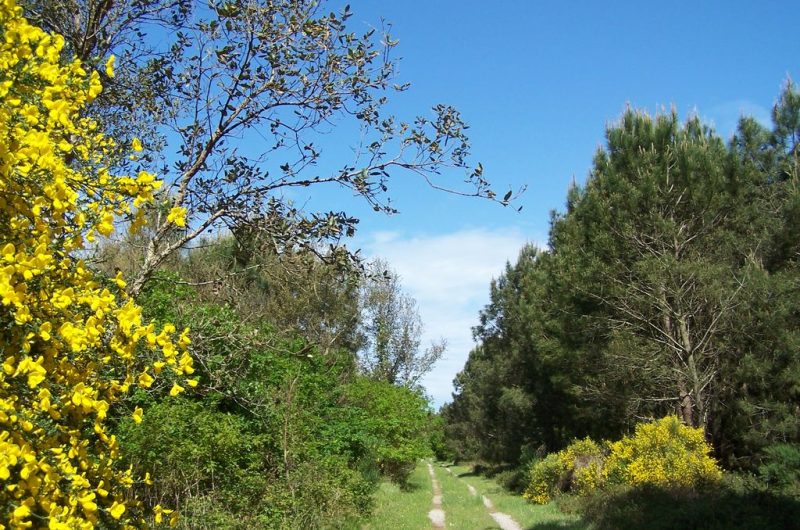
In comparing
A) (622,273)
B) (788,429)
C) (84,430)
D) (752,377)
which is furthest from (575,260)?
(84,430)

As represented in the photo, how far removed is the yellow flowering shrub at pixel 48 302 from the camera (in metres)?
2.57

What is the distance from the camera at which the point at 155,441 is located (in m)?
8.93

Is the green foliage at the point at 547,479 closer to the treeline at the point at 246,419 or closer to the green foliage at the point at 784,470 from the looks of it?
the treeline at the point at 246,419

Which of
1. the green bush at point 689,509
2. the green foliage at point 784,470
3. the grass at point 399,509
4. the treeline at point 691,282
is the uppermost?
the treeline at point 691,282

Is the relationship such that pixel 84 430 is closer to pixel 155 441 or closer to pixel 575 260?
pixel 155 441

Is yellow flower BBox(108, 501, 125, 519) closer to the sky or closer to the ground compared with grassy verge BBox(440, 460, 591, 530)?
closer to the sky

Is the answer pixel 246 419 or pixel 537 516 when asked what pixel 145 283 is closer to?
pixel 246 419

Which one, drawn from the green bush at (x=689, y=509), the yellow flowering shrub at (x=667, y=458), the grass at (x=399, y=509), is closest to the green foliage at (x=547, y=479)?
the yellow flowering shrub at (x=667, y=458)

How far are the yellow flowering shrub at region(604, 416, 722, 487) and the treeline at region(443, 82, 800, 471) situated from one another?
1686mm

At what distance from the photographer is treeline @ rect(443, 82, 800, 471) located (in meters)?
15.9

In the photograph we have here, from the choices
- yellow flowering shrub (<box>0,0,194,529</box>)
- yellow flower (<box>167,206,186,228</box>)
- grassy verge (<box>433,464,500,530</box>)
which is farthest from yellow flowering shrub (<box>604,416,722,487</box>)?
yellow flower (<box>167,206,186,228</box>)

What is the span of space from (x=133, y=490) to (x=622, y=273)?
13.6 m

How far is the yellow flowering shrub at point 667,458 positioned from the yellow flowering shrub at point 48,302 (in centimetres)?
1416

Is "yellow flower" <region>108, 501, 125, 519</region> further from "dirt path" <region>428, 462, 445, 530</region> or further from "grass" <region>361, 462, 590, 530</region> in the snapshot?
"dirt path" <region>428, 462, 445, 530</region>
